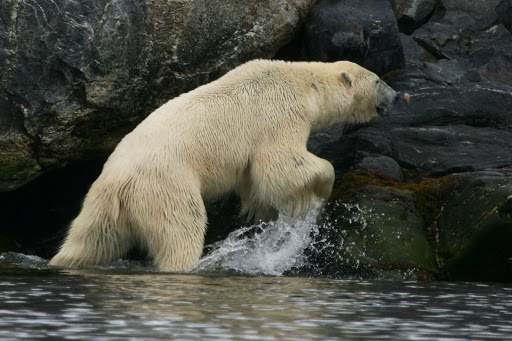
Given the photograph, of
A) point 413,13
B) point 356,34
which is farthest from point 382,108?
point 413,13

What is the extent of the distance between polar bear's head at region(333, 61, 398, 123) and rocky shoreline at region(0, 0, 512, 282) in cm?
30

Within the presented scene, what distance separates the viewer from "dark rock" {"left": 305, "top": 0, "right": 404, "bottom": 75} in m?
10.8

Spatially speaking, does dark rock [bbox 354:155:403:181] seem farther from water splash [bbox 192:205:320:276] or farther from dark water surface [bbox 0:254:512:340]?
dark water surface [bbox 0:254:512:340]

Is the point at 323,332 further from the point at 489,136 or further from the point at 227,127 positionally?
the point at 489,136

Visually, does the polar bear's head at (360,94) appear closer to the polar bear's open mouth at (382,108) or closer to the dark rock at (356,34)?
the polar bear's open mouth at (382,108)

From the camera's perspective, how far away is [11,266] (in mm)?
8047

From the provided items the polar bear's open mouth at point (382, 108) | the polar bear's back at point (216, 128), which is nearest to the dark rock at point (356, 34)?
the polar bear's open mouth at point (382, 108)

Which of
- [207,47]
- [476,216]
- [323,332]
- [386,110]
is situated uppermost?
[207,47]

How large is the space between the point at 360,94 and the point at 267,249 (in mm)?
2208

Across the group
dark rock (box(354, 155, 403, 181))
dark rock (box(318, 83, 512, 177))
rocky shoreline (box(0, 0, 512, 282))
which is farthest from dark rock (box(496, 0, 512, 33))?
dark rock (box(354, 155, 403, 181))

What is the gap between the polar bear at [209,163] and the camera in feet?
25.4

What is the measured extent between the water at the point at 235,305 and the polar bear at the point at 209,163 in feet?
1.09

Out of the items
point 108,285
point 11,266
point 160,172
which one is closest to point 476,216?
point 160,172

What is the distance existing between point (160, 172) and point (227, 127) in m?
0.94
